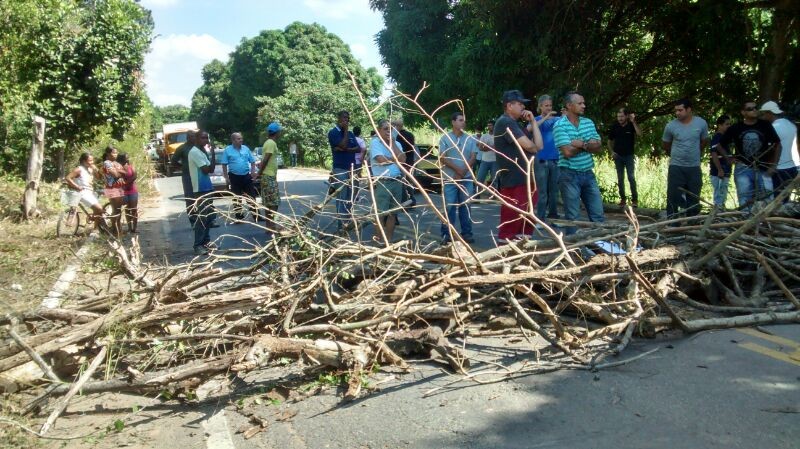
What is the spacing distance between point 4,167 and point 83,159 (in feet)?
23.1

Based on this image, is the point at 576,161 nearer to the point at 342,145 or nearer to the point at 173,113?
the point at 342,145

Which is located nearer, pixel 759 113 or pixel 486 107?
pixel 759 113

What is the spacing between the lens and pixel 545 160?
10.1 m

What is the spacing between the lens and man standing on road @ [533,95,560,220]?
910cm

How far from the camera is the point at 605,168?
18.6 m

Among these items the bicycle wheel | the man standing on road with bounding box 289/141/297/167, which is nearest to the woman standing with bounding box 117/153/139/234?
the bicycle wheel

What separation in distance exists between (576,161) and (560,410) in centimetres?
418

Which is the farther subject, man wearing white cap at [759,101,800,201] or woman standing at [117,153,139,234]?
woman standing at [117,153,139,234]

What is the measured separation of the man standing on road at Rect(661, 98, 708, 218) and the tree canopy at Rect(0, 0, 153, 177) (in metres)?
12.0

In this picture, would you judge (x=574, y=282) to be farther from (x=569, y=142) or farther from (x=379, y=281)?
(x=569, y=142)

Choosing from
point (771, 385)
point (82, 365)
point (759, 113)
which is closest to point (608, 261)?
point (771, 385)

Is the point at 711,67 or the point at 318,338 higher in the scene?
the point at 711,67

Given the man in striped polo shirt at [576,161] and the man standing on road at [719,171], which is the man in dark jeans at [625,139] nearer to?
the man standing on road at [719,171]

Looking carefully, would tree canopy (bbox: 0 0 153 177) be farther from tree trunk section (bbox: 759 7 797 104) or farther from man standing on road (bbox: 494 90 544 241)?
tree trunk section (bbox: 759 7 797 104)
